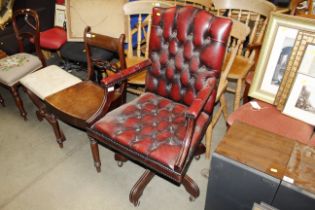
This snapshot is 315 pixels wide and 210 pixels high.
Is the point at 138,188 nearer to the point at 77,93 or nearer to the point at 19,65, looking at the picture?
the point at 77,93

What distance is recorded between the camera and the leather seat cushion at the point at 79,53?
238cm

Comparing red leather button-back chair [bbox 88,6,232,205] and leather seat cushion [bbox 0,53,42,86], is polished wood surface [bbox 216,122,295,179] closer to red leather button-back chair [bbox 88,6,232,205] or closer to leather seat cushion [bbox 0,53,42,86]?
red leather button-back chair [bbox 88,6,232,205]

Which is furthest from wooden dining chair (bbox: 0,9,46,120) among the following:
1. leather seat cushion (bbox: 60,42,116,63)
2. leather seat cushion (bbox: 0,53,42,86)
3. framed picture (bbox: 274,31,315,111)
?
framed picture (bbox: 274,31,315,111)

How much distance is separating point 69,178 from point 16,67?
1159 millimetres

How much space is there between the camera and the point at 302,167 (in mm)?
1173

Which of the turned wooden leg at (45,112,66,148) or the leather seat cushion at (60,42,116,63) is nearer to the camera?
the turned wooden leg at (45,112,66,148)

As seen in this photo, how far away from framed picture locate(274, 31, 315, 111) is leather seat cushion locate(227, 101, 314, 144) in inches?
7.0

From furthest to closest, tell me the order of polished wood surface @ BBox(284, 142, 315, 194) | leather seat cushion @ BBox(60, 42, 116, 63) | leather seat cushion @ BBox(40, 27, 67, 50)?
leather seat cushion @ BBox(40, 27, 67, 50) → leather seat cushion @ BBox(60, 42, 116, 63) → polished wood surface @ BBox(284, 142, 315, 194)

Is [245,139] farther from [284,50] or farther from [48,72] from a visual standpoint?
[48,72]

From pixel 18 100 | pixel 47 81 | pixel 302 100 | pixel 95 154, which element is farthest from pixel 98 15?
pixel 302 100

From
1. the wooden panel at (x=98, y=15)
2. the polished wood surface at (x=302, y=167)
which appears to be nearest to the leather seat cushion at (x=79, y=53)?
the wooden panel at (x=98, y=15)

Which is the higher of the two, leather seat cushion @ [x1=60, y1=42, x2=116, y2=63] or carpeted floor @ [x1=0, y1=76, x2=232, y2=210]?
leather seat cushion @ [x1=60, y1=42, x2=116, y2=63]

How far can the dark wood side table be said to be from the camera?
3.81 feet

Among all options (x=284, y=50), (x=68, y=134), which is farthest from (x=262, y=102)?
(x=68, y=134)
